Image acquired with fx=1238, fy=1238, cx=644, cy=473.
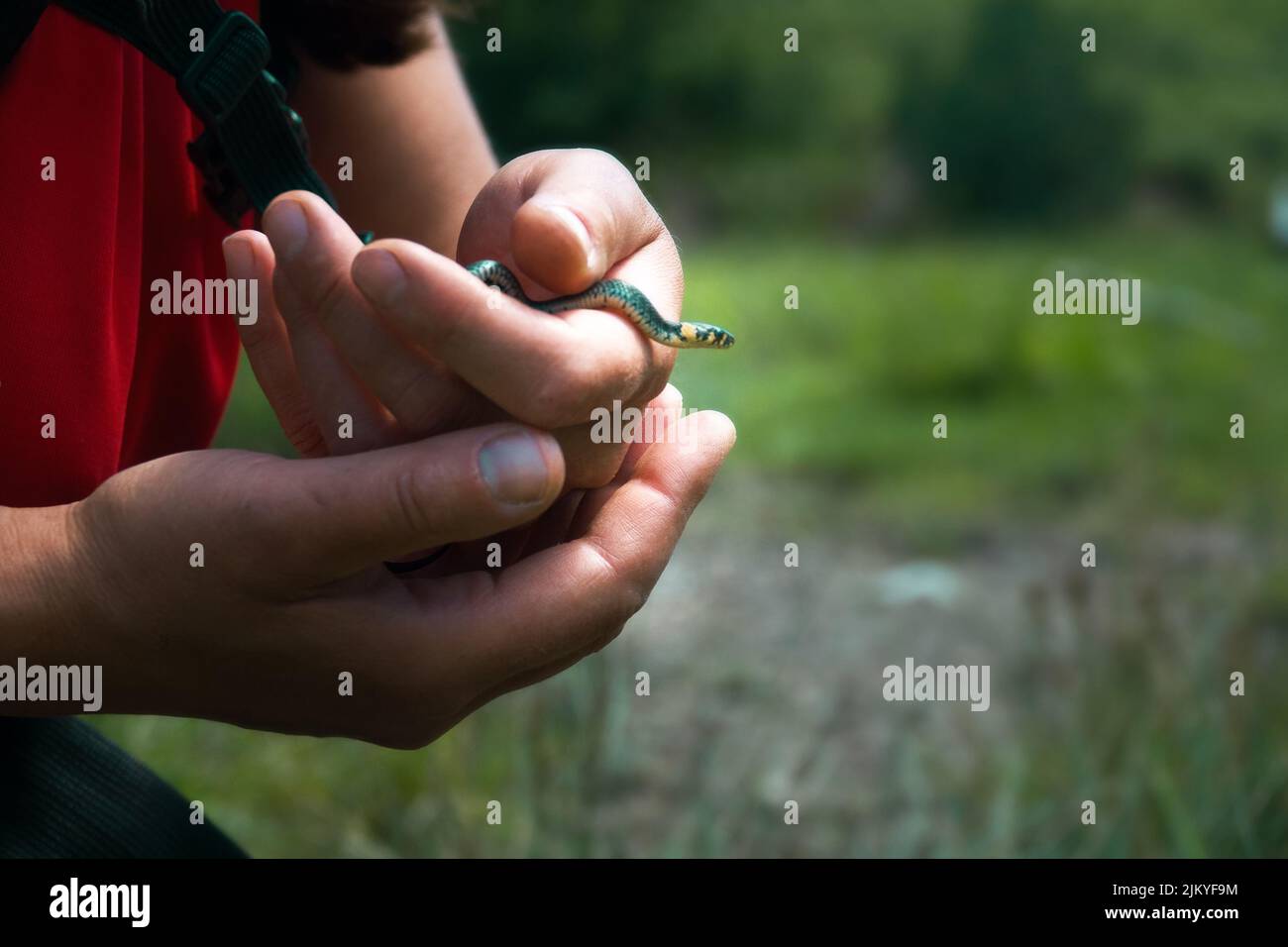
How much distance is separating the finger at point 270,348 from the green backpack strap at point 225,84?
9 cm

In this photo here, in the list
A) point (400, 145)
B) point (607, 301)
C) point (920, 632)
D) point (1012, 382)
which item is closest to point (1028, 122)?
point (1012, 382)

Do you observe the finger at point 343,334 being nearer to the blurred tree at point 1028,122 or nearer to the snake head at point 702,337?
the snake head at point 702,337

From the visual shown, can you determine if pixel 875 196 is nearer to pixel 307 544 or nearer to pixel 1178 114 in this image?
pixel 1178 114

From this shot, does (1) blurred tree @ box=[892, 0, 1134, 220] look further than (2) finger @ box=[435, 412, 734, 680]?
Yes

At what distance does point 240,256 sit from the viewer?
917mm

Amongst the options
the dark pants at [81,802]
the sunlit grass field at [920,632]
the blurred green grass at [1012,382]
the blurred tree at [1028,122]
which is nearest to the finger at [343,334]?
the dark pants at [81,802]

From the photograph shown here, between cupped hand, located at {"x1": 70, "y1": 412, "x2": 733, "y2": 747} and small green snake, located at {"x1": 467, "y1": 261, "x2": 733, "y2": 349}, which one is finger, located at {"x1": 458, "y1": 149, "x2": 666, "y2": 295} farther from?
cupped hand, located at {"x1": 70, "y1": 412, "x2": 733, "y2": 747}

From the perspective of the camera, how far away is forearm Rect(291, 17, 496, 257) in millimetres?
1256

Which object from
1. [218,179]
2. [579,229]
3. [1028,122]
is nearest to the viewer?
[579,229]

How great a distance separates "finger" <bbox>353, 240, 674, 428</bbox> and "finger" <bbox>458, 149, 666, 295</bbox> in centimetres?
4

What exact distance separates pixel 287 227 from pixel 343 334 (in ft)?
0.27

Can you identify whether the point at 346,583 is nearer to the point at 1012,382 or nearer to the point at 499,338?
the point at 499,338

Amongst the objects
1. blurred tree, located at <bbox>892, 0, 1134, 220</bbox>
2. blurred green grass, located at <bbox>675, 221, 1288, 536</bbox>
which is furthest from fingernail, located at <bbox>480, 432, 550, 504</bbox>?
blurred tree, located at <bbox>892, 0, 1134, 220</bbox>
